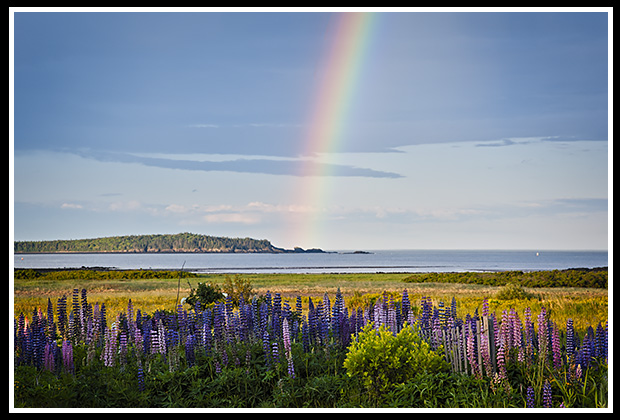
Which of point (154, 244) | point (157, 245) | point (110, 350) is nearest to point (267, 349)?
point (110, 350)

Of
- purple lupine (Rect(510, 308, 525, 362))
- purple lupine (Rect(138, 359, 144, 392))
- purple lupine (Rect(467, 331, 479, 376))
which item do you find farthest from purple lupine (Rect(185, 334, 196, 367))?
purple lupine (Rect(510, 308, 525, 362))

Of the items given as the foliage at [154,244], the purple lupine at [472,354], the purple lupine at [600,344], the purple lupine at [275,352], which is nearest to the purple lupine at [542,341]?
the purple lupine at [472,354]

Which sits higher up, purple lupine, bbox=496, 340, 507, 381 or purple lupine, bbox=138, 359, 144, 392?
purple lupine, bbox=496, 340, 507, 381

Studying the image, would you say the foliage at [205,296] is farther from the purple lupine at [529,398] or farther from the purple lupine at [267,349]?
the purple lupine at [529,398]

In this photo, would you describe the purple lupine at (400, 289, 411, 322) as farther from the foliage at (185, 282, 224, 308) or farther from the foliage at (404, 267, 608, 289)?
the foliage at (404, 267, 608, 289)

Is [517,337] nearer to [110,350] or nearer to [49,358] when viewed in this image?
[110,350]
